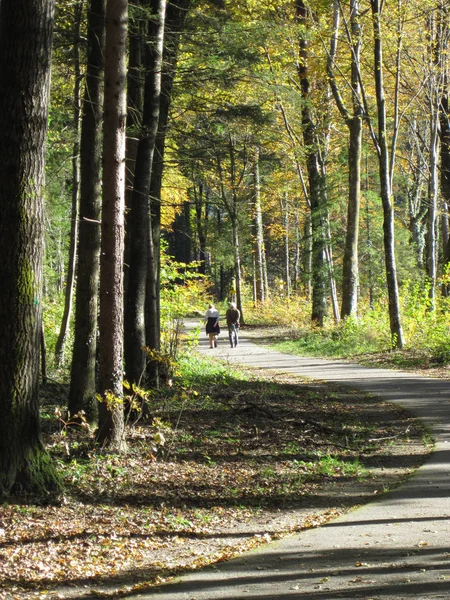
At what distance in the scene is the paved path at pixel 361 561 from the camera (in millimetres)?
5105

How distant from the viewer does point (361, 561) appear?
568 centimetres

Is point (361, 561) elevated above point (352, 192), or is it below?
below

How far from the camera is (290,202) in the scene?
52.2 metres

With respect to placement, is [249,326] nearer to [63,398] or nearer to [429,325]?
[429,325]

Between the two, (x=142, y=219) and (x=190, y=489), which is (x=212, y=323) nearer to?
(x=142, y=219)

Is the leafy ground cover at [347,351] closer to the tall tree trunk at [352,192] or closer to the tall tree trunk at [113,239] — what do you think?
the tall tree trunk at [352,192]

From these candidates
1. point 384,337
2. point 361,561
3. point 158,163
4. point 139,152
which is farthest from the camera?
point 384,337

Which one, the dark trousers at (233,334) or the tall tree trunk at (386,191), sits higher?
the tall tree trunk at (386,191)

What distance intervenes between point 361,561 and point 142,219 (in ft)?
24.3

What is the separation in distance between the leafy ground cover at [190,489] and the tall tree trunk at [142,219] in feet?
3.36

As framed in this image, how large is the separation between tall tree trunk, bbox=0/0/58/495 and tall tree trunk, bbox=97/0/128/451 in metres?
1.82

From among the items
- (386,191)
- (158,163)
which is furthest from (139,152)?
(386,191)

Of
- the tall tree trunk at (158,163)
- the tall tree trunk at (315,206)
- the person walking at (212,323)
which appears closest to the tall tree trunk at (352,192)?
the tall tree trunk at (315,206)

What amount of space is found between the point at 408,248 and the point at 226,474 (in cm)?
3413
